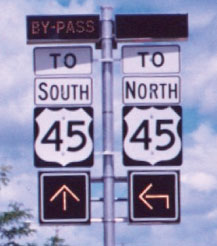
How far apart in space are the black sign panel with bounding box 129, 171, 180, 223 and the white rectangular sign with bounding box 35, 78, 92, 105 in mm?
961

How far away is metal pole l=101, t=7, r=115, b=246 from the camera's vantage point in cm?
1166

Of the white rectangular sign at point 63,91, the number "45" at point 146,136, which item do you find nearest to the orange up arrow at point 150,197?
the number "45" at point 146,136

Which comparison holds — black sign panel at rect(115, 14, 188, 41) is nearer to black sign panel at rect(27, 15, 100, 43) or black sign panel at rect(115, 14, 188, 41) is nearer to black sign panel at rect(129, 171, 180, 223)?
black sign panel at rect(27, 15, 100, 43)

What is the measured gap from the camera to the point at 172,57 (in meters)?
11.9

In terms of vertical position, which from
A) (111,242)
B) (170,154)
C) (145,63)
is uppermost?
(145,63)

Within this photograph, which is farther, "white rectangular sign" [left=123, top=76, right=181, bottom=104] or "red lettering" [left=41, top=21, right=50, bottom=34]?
"red lettering" [left=41, top=21, right=50, bottom=34]

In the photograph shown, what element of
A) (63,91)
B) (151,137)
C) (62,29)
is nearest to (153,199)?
(151,137)

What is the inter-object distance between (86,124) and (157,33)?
125 cm

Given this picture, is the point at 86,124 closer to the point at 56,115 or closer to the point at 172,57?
the point at 56,115

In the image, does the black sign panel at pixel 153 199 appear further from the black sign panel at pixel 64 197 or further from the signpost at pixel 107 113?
the black sign panel at pixel 64 197

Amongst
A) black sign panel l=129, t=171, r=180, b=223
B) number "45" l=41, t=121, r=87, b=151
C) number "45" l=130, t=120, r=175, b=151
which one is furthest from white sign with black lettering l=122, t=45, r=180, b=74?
black sign panel l=129, t=171, r=180, b=223

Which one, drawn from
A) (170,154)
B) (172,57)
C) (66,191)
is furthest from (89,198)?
(172,57)

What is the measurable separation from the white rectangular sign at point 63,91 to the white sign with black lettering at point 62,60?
9cm

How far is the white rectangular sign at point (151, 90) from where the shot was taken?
11.7 m
